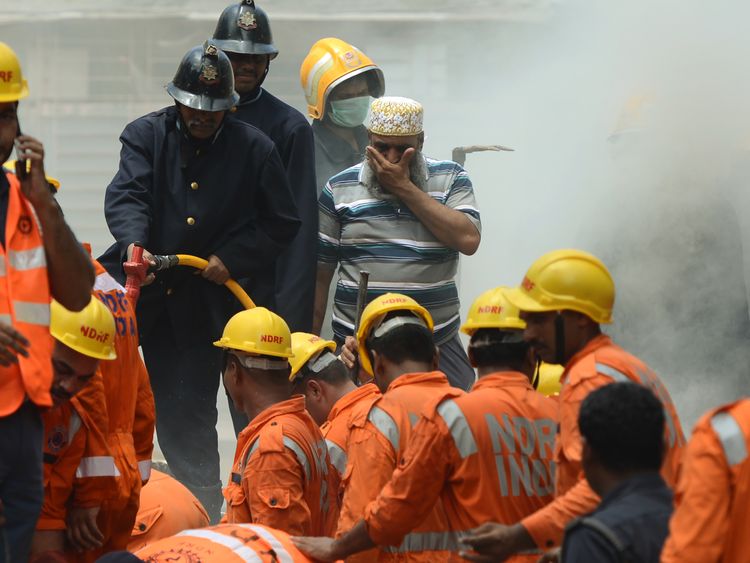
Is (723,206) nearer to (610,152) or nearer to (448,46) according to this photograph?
(610,152)

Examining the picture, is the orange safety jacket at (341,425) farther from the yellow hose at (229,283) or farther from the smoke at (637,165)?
the smoke at (637,165)

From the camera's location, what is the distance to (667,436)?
13.5 ft

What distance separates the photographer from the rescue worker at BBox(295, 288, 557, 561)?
14.9 ft

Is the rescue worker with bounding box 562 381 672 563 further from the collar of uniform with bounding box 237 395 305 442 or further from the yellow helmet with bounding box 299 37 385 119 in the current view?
the yellow helmet with bounding box 299 37 385 119

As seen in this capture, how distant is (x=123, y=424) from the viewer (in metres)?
5.26

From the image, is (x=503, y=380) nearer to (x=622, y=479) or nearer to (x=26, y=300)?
(x=622, y=479)

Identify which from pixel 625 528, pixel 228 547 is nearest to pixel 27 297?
pixel 228 547

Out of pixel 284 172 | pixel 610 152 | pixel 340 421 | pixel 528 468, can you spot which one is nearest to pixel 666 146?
pixel 610 152

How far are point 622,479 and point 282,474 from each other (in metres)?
1.96

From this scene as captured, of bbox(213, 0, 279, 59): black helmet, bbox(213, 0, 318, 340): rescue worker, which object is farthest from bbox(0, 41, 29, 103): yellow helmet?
bbox(213, 0, 279, 59): black helmet

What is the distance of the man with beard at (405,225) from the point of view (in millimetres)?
6598

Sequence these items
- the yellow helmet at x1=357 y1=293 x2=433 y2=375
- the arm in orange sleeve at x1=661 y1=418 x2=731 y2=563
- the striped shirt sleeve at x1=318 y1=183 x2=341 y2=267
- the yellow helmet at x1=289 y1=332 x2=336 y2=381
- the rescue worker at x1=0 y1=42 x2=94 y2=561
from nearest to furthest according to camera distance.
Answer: the arm in orange sleeve at x1=661 y1=418 x2=731 y2=563 < the rescue worker at x1=0 y1=42 x2=94 y2=561 < the yellow helmet at x1=357 y1=293 x2=433 y2=375 < the yellow helmet at x1=289 y1=332 x2=336 y2=381 < the striped shirt sleeve at x1=318 y1=183 x2=341 y2=267

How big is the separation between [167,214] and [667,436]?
3.19 metres

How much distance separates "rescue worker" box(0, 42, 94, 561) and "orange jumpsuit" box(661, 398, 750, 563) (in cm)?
170
